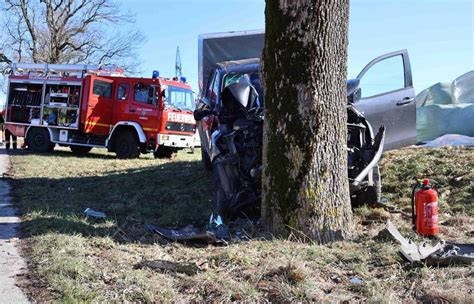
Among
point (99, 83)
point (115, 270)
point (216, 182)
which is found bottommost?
point (115, 270)

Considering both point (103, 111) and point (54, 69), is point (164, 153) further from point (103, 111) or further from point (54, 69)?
point (54, 69)

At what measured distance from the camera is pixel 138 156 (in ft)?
49.1

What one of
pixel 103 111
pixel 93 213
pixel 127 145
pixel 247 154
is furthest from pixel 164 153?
pixel 247 154

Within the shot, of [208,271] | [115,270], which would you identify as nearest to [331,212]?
[208,271]

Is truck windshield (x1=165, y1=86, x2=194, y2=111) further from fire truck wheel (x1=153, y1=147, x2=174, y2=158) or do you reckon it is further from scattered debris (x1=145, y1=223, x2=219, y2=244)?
→ scattered debris (x1=145, y1=223, x2=219, y2=244)

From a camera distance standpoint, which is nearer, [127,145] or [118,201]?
[118,201]

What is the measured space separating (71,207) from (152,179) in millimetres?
2917

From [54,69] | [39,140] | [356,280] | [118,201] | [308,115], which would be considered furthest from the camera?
[39,140]

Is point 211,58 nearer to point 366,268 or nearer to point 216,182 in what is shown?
point 216,182

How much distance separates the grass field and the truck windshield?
8419mm

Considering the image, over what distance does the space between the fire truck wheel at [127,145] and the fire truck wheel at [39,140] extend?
9.92 feet

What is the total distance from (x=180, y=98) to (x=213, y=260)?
12.1 m

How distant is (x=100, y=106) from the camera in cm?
1533

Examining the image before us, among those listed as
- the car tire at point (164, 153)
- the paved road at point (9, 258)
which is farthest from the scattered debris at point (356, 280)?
the car tire at point (164, 153)
